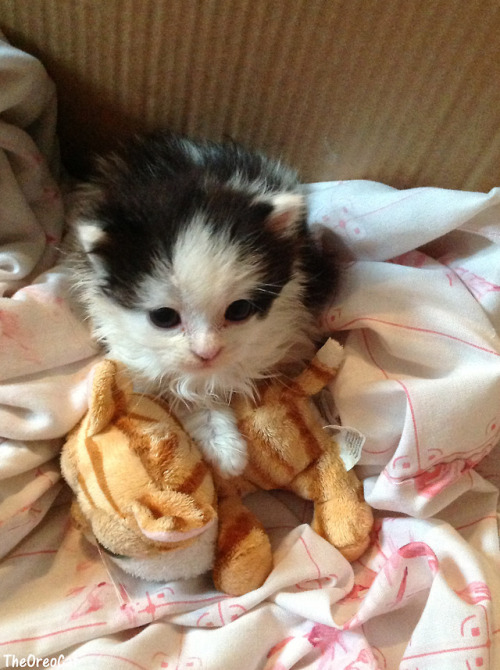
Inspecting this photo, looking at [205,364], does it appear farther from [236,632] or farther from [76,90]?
[76,90]

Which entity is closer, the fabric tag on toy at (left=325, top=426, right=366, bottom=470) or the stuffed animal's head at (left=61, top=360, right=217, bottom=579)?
the stuffed animal's head at (left=61, top=360, right=217, bottom=579)

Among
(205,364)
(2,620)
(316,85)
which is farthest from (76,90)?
(2,620)

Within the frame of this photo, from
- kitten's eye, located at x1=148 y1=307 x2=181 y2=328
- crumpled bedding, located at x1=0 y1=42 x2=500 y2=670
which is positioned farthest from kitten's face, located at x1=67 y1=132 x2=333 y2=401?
crumpled bedding, located at x1=0 y1=42 x2=500 y2=670

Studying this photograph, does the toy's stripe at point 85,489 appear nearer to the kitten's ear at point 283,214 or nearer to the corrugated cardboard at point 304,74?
the kitten's ear at point 283,214

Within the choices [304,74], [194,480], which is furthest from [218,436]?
[304,74]

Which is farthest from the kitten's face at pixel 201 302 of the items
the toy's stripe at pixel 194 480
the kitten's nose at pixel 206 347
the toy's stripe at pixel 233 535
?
the toy's stripe at pixel 233 535

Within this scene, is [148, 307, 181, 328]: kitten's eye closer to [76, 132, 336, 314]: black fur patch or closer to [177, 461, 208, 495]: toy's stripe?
[76, 132, 336, 314]: black fur patch
